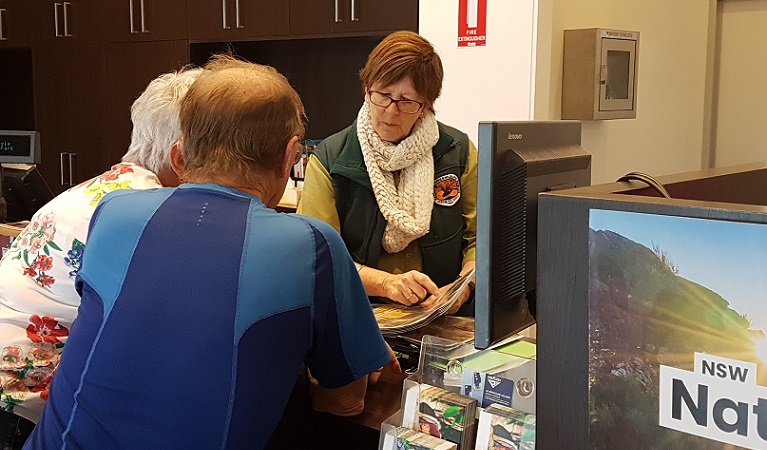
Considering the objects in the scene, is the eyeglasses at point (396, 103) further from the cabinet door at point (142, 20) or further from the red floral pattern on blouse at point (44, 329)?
the cabinet door at point (142, 20)

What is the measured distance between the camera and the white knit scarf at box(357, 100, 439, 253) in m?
2.34

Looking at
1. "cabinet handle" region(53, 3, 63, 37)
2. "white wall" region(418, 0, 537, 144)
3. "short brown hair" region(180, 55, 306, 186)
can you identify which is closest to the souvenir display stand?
"short brown hair" region(180, 55, 306, 186)

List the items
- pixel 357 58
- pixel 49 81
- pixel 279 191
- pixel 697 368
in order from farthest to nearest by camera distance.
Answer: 1. pixel 49 81
2. pixel 357 58
3. pixel 279 191
4. pixel 697 368

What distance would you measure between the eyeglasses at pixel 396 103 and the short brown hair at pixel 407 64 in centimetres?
3

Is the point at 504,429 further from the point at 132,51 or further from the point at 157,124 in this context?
the point at 132,51

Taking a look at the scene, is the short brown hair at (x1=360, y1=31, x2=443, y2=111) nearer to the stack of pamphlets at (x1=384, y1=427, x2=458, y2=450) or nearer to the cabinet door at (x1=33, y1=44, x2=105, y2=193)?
the stack of pamphlets at (x1=384, y1=427, x2=458, y2=450)

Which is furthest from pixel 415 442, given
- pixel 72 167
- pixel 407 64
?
pixel 72 167

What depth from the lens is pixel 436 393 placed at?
1.35 meters

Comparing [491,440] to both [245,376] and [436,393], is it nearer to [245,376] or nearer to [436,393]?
[436,393]

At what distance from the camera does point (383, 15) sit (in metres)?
3.95

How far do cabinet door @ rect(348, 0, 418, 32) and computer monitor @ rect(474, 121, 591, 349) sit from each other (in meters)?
2.54

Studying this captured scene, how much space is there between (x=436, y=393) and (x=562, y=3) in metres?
2.42

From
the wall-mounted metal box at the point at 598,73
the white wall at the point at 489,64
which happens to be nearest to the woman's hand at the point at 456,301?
the white wall at the point at 489,64

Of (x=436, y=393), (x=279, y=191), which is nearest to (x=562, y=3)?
(x=279, y=191)
